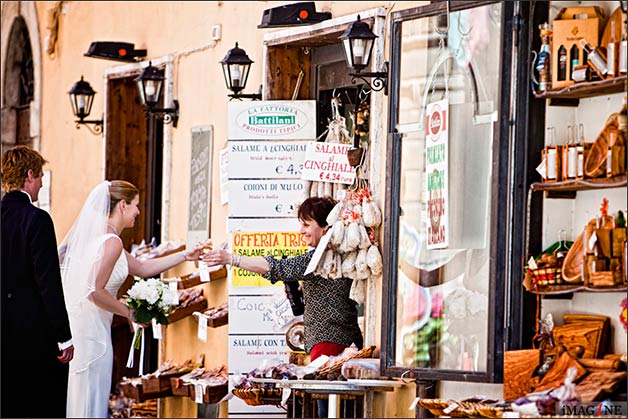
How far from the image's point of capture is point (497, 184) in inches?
276

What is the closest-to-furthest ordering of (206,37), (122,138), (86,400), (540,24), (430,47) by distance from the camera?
(540,24) < (430,47) < (86,400) < (206,37) < (122,138)

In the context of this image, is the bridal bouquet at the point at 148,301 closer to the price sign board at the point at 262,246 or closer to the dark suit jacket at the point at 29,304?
the price sign board at the point at 262,246

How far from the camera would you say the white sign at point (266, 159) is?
31.8 ft

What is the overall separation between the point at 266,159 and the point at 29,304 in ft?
7.99

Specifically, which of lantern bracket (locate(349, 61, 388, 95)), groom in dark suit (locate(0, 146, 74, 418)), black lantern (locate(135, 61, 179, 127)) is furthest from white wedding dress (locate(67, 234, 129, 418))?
black lantern (locate(135, 61, 179, 127))

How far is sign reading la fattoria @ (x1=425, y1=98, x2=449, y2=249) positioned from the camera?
750cm

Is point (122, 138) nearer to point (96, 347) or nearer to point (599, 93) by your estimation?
point (96, 347)

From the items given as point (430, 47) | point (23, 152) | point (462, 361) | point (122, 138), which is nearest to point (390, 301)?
point (462, 361)

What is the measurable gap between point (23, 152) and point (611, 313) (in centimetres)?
345

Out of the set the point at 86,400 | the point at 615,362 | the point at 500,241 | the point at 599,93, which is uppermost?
the point at 599,93

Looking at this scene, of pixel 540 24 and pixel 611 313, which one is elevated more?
pixel 540 24

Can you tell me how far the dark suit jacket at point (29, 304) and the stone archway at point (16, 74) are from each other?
8.33 meters

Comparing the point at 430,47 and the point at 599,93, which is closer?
the point at 599,93

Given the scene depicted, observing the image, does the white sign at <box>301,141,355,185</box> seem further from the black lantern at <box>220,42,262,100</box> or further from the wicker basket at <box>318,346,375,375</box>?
the wicker basket at <box>318,346,375,375</box>
